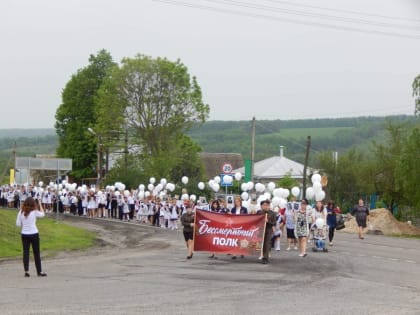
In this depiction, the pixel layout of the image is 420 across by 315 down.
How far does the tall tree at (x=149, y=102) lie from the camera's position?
213ft

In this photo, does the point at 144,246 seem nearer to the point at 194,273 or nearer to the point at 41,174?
→ the point at 194,273

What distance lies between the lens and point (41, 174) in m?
91.6

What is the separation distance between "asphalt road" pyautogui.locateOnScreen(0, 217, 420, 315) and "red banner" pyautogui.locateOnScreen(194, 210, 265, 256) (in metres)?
0.34

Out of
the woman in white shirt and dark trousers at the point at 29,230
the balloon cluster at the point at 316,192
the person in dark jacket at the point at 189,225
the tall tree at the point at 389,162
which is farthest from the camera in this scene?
the tall tree at the point at 389,162

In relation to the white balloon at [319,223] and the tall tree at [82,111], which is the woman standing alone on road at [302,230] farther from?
the tall tree at [82,111]

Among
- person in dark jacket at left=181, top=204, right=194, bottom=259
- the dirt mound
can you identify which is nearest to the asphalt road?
person in dark jacket at left=181, top=204, right=194, bottom=259

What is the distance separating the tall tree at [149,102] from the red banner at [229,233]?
42322mm

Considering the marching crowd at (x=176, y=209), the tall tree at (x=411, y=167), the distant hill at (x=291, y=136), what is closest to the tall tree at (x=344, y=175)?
the tall tree at (x=411, y=167)

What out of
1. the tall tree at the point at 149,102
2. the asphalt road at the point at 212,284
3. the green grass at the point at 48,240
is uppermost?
the tall tree at the point at 149,102

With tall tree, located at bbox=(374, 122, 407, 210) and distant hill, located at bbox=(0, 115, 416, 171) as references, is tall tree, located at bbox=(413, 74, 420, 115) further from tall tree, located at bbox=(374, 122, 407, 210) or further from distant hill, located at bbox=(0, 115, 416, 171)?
distant hill, located at bbox=(0, 115, 416, 171)

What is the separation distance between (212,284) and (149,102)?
164 feet

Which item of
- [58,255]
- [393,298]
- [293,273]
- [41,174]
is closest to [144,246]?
[58,255]

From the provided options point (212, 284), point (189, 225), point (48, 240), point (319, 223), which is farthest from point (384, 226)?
point (212, 284)

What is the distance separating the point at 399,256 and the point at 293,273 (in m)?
6.61
